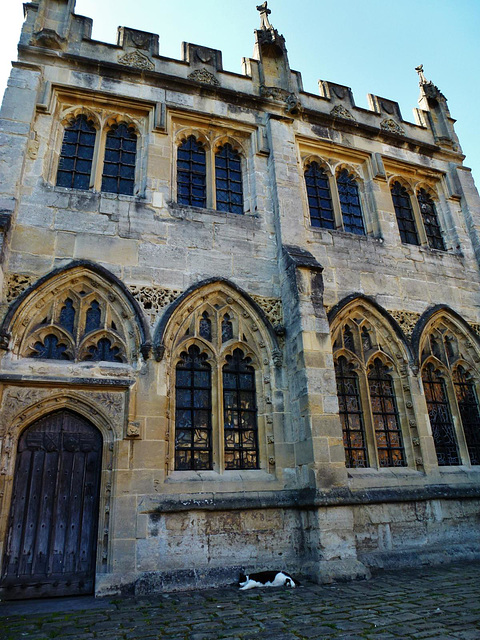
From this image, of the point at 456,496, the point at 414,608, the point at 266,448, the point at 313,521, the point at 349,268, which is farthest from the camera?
the point at 349,268

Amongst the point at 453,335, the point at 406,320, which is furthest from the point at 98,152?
the point at 453,335

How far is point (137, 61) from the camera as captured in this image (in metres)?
9.45

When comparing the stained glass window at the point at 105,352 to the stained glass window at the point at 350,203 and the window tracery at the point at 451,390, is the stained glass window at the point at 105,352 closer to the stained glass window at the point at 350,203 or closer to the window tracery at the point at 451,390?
the stained glass window at the point at 350,203

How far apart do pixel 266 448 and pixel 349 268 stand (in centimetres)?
405

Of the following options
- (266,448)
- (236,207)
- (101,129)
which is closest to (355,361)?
(266,448)

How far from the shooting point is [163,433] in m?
6.58

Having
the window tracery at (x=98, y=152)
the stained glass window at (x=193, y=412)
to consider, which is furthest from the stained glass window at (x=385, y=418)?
the window tracery at (x=98, y=152)

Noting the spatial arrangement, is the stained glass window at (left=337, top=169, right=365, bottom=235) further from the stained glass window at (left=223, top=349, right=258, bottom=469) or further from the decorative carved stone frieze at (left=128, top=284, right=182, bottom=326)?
the decorative carved stone frieze at (left=128, top=284, right=182, bottom=326)

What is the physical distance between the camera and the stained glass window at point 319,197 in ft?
31.8

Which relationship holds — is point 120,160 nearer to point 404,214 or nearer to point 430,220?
point 404,214

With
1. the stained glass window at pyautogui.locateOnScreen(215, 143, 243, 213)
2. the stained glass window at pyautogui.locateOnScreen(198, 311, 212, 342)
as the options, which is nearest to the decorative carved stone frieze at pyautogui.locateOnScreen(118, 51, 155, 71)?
the stained glass window at pyautogui.locateOnScreen(215, 143, 243, 213)

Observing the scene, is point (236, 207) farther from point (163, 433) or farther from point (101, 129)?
point (163, 433)

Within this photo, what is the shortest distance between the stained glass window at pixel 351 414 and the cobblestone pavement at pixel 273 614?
2105 mm

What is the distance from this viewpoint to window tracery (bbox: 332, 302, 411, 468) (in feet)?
25.9
